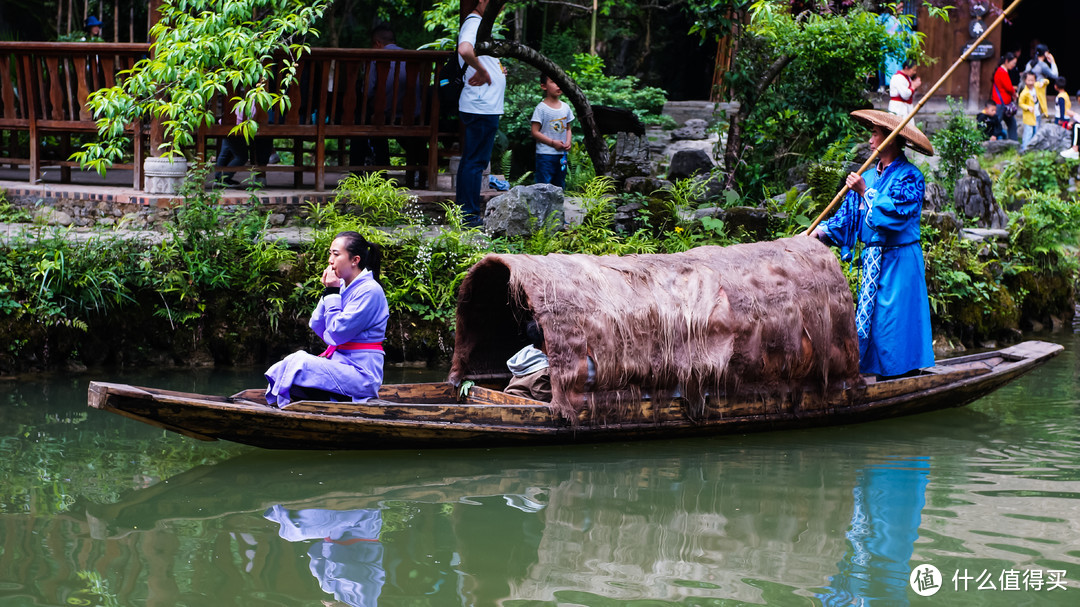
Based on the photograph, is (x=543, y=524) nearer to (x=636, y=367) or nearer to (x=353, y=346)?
(x=636, y=367)

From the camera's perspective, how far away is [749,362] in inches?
239

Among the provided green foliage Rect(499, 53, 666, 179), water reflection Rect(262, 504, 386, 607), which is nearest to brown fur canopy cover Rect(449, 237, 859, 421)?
water reflection Rect(262, 504, 386, 607)

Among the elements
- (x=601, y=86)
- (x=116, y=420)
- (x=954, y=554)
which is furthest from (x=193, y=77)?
(x=601, y=86)

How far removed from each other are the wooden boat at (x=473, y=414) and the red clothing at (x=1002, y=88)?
8.49 m

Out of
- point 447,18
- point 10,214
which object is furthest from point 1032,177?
point 10,214

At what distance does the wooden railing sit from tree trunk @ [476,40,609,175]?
0.76 m

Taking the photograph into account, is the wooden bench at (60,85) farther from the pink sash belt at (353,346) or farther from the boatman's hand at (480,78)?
the pink sash belt at (353,346)

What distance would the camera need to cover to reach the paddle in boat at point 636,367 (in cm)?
556

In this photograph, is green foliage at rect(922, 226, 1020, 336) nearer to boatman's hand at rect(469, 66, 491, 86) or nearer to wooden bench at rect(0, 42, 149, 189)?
boatman's hand at rect(469, 66, 491, 86)

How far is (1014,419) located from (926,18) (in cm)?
983

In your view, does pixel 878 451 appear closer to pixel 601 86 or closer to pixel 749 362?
pixel 749 362

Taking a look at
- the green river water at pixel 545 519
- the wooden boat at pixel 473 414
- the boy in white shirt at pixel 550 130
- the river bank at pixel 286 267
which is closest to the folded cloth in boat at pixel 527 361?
the wooden boat at pixel 473 414

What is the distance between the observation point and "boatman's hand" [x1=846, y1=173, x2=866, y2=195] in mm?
6391

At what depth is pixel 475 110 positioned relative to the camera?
8898 mm
